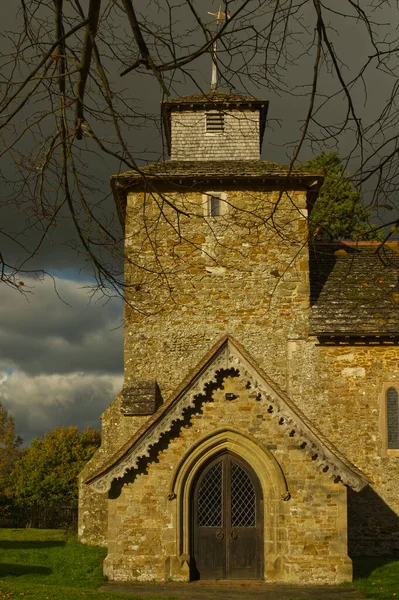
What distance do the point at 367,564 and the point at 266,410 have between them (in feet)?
16.7

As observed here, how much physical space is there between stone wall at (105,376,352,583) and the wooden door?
30 cm

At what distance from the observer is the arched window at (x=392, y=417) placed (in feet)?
66.5

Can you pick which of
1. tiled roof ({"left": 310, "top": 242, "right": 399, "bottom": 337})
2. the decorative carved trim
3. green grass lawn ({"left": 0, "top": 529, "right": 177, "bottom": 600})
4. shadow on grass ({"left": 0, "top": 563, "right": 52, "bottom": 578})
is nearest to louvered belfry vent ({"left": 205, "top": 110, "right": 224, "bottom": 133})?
tiled roof ({"left": 310, "top": 242, "right": 399, "bottom": 337})

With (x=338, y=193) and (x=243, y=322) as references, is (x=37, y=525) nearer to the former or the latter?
(x=243, y=322)

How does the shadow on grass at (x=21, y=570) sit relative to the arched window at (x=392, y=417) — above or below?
below

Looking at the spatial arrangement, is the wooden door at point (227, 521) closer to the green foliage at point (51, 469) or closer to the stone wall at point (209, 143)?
the stone wall at point (209, 143)

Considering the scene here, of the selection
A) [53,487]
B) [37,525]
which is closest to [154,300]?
[37,525]

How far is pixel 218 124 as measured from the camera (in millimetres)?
23828

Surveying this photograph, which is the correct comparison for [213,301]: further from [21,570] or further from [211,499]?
[21,570]

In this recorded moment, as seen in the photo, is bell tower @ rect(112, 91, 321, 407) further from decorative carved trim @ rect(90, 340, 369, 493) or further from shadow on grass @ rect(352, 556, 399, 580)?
shadow on grass @ rect(352, 556, 399, 580)

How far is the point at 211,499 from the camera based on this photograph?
16.8 metres

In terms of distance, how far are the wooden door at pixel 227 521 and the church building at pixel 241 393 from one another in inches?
1.2

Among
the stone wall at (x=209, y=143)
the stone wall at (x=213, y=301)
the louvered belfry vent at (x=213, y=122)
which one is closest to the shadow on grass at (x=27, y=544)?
the stone wall at (x=213, y=301)

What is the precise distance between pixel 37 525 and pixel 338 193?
42.2 m
